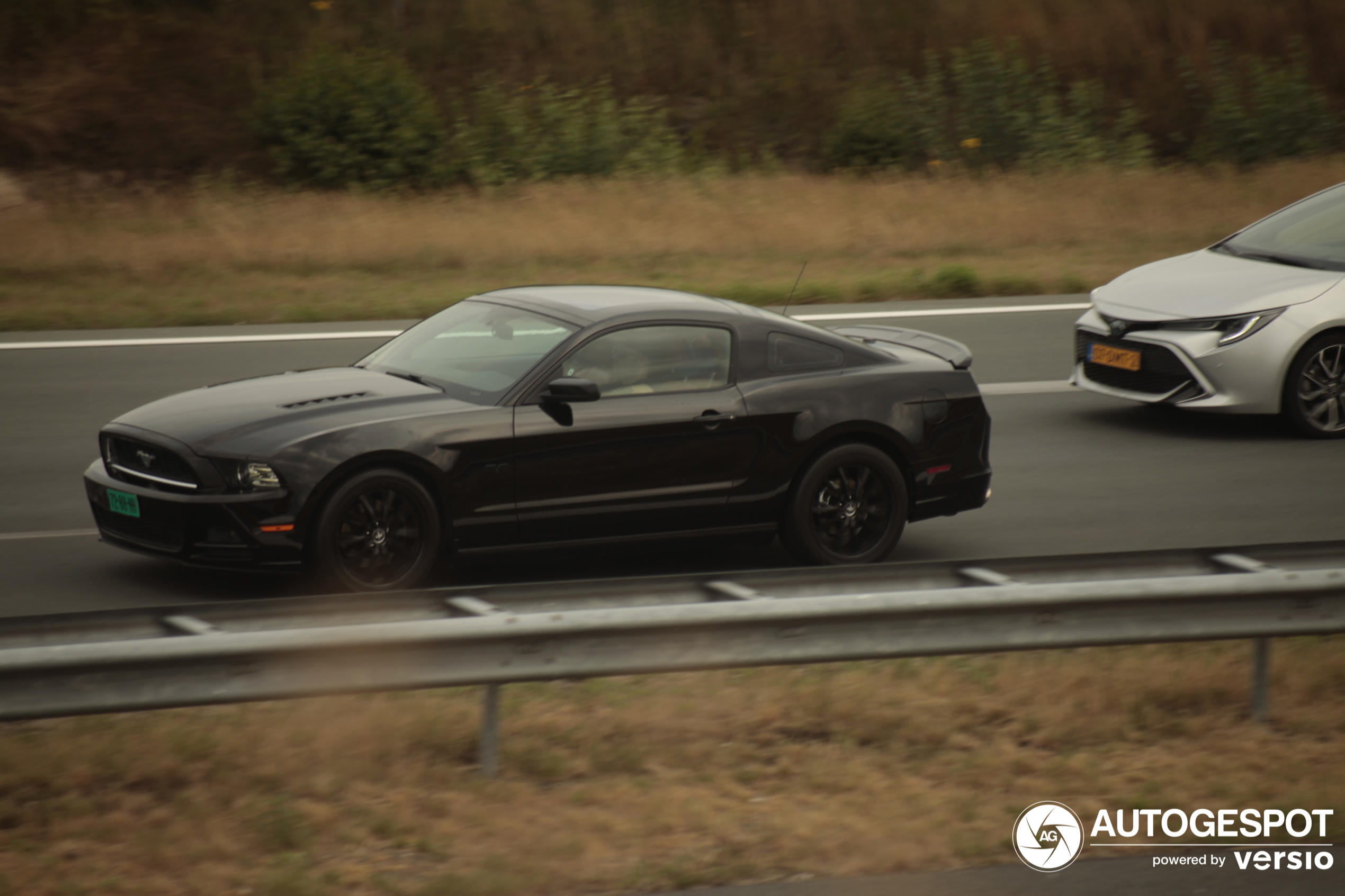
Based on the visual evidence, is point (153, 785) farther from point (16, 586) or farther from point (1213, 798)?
point (1213, 798)

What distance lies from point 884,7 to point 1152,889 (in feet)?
113

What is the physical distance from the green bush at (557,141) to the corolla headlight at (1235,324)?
50.7ft

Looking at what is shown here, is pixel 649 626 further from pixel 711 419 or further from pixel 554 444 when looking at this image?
pixel 711 419

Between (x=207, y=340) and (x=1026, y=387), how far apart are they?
719 cm

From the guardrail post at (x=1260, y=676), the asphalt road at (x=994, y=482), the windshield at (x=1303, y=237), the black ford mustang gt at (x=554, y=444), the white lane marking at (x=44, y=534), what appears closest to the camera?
the guardrail post at (x=1260, y=676)

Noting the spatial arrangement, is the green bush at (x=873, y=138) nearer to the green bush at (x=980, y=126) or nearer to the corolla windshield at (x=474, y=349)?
the green bush at (x=980, y=126)

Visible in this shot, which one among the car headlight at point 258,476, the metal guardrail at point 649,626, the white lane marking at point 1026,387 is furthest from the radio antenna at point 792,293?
the metal guardrail at point 649,626

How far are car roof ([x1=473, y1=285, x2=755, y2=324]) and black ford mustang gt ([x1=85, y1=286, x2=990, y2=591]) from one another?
0.02 m

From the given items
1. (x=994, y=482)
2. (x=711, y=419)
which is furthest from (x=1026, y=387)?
(x=711, y=419)

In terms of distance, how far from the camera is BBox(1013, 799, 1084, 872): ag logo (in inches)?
182

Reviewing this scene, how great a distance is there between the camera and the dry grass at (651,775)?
178 inches

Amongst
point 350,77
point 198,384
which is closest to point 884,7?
point 350,77

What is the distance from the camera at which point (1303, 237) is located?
11.4m

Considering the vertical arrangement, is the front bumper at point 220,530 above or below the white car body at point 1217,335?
below
